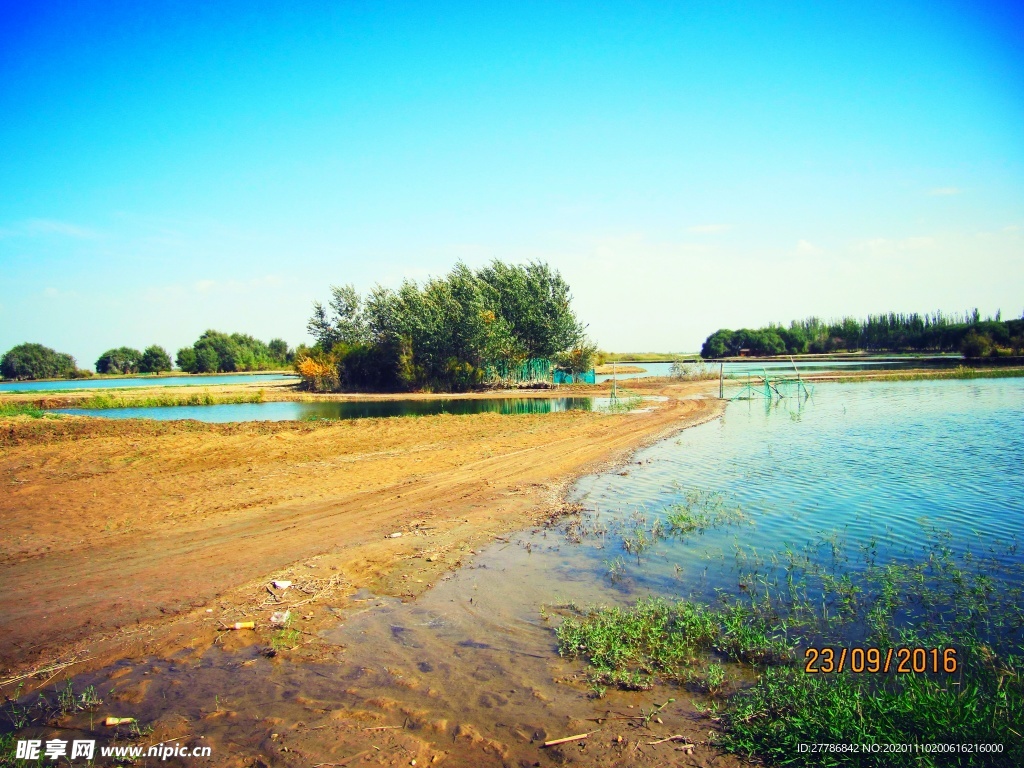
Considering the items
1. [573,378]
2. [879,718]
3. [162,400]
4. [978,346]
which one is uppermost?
[978,346]

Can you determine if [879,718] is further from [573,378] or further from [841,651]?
[573,378]

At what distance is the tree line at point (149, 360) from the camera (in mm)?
89750

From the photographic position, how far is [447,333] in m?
45.0

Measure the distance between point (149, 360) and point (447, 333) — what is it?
84383 mm

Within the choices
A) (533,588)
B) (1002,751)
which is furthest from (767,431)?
(1002,751)

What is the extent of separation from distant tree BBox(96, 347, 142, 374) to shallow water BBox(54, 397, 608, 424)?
75754 mm

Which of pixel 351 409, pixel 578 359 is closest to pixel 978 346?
pixel 578 359

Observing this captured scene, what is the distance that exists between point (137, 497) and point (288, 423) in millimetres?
14365

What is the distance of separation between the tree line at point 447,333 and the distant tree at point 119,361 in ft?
225

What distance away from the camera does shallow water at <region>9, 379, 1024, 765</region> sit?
194 inches

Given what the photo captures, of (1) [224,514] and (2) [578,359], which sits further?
(2) [578,359]
